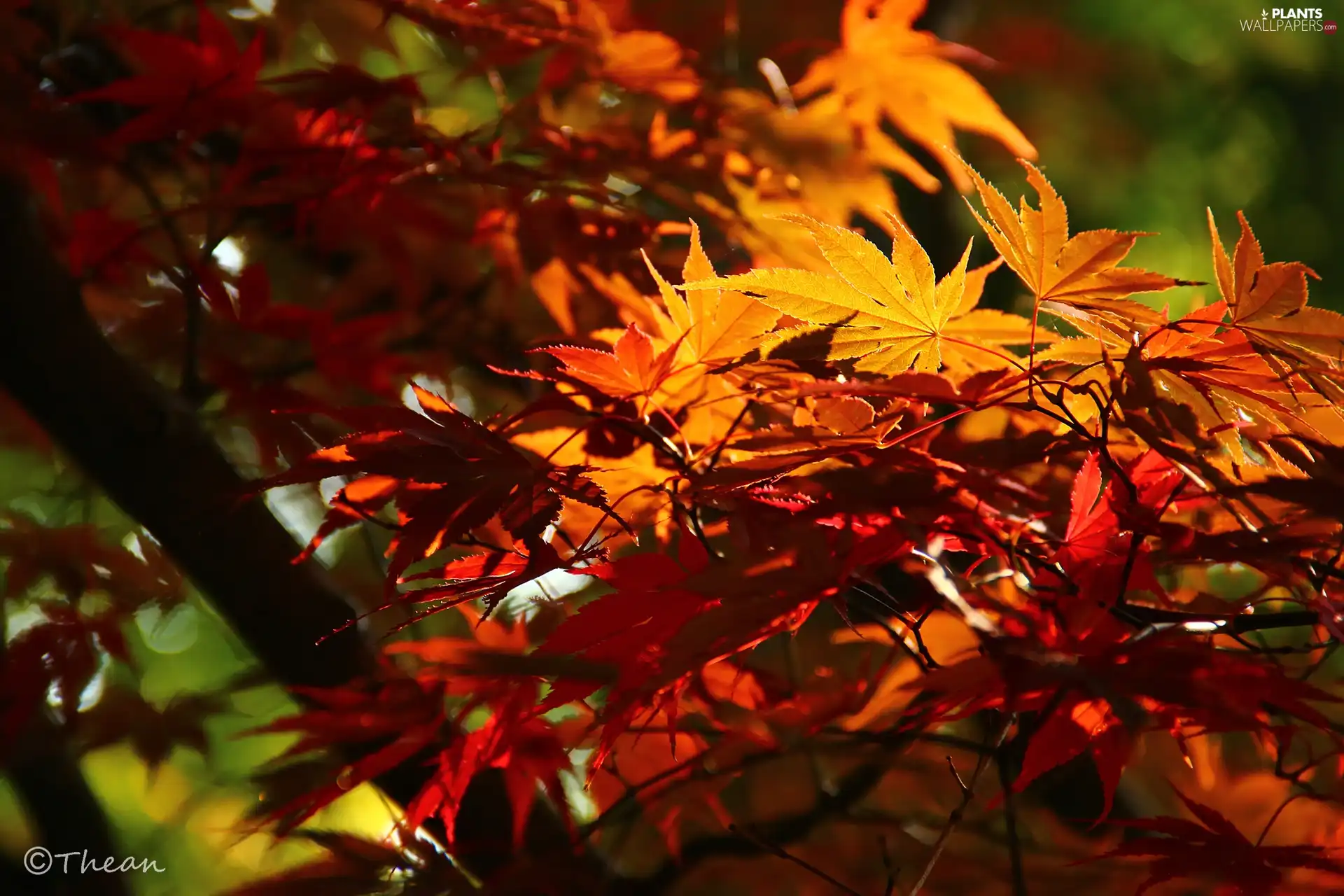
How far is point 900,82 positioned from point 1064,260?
580 millimetres

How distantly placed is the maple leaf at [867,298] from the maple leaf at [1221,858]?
0.88 feet

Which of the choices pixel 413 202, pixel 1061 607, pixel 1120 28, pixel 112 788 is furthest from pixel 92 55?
pixel 1120 28

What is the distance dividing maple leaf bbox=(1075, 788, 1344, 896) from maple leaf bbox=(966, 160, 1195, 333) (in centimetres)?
26

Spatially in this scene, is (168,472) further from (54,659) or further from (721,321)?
(721,321)

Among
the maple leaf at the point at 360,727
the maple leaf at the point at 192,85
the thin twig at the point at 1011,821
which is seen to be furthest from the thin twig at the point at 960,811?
the maple leaf at the point at 192,85

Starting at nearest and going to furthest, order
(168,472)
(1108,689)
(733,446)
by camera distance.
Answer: (1108,689)
(733,446)
(168,472)

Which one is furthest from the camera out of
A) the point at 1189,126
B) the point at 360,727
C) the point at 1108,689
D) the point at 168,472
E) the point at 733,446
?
the point at 1189,126

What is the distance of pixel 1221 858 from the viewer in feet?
1.63

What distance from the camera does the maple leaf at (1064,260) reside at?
44 centimetres

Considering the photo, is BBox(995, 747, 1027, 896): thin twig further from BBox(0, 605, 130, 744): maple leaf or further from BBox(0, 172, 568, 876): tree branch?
BBox(0, 605, 130, 744): maple leaf

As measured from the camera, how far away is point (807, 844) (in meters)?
0.89

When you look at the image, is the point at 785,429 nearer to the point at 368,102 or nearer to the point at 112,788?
the point at 368,102

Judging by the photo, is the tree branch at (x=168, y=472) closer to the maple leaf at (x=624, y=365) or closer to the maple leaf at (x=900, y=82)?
the maple leaf at (x=624, y=365)

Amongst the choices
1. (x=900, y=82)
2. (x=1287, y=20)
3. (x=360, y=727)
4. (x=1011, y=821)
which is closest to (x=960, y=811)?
(x=1011, y=821)
